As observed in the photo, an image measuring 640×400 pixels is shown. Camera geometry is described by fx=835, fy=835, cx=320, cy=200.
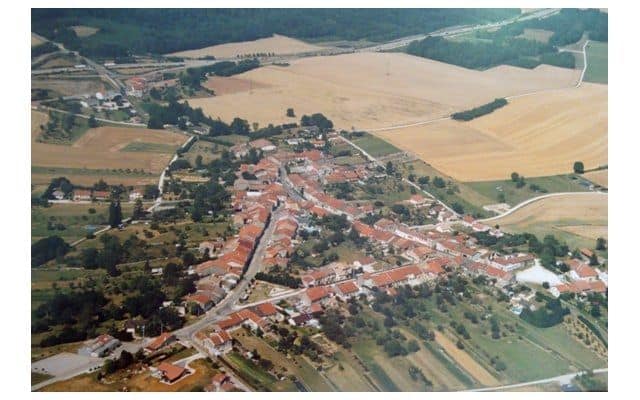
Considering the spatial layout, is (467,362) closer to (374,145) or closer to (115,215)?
(374,145)

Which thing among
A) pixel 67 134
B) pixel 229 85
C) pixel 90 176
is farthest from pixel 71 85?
pixel 229 85

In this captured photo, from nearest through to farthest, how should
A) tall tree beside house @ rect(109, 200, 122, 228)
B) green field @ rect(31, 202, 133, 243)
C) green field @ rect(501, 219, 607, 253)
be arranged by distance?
green field @ rect(31, 202, 133, 243) → green field @ rect(501, 219, 607, 253) → tall tree beside house @ rect(109, 200, 122, 228)

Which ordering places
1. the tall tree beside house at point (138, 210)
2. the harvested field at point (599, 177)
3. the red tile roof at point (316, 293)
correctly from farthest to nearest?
1. the harvested field at point (599, 177)
2. the tall tree beside house at point (138, 210)
3. the red tile roof at point (316, 293)

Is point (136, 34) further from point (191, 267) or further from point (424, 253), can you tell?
point (424, 253)

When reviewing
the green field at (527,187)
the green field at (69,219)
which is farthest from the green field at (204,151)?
the green field at (527,187)

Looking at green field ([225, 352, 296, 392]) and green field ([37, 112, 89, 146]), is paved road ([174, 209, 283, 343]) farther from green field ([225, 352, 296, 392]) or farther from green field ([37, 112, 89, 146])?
green field ([37, 112, 89, 146])

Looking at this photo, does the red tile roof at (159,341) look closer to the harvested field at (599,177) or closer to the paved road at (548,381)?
the paved road at (548,381)

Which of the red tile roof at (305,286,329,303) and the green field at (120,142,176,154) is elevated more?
the green field at (120,142,176,154)

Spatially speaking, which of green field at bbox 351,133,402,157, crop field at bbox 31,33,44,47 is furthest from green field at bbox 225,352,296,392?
crop field at bbox 31,33,44,47
